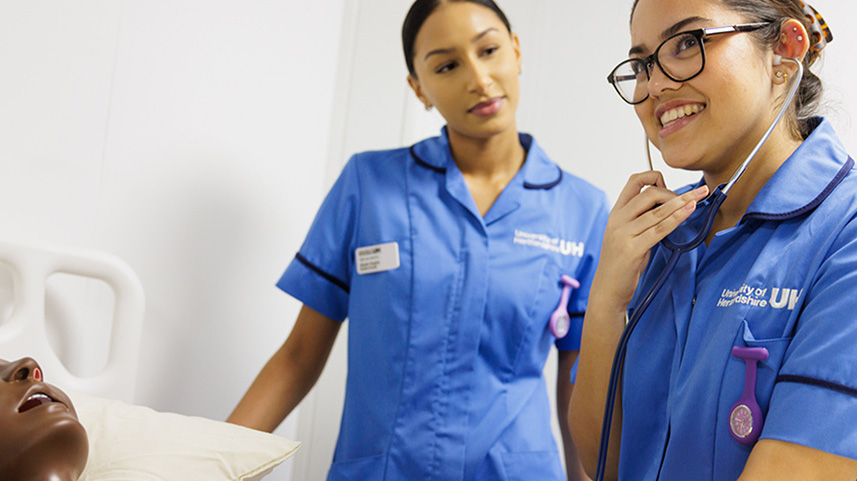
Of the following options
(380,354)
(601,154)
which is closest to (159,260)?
(380,354)

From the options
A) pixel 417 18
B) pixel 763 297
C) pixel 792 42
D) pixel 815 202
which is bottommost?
pixel 763 297

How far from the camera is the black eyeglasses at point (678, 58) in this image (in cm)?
97

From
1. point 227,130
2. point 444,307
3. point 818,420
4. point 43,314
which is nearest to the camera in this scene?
point 818,420

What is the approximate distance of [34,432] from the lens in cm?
79

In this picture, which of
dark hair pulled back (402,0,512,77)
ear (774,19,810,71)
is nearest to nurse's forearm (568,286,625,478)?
ear (774,19,810,71)

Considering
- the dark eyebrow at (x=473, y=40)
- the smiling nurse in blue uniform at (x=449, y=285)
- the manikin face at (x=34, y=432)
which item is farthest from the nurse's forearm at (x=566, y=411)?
the manikin face at (x=34, y=432)

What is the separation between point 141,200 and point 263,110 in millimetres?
457

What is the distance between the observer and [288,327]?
199 cm

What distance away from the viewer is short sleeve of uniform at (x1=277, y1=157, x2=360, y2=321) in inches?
60.9

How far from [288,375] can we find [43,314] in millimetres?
487

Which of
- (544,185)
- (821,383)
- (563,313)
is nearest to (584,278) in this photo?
(563,313)

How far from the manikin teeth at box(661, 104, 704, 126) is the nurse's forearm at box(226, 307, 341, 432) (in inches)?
33.2

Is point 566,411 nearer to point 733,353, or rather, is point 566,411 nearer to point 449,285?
point 449,285

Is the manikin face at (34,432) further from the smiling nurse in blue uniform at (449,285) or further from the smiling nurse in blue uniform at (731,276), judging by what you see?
the smiling nurse in blue uniform at (731,276)
